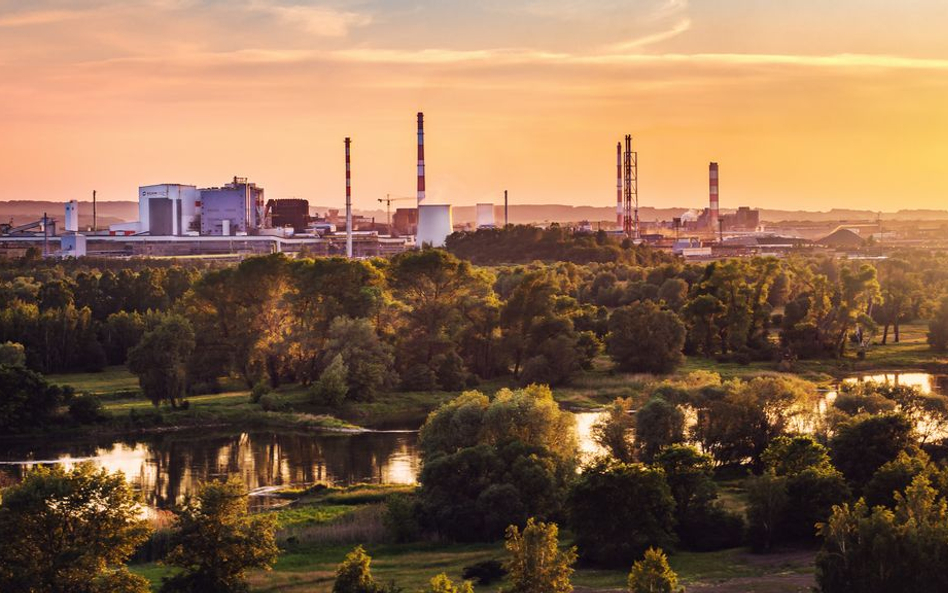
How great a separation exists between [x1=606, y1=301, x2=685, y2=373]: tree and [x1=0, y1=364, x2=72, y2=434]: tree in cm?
2575

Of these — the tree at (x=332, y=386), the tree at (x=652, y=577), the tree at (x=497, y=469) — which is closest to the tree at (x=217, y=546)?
the tree at (x=497, y=469)

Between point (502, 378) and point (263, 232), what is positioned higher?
point (263, 232)

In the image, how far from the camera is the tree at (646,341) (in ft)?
195

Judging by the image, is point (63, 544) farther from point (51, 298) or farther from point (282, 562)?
point (51, 298)

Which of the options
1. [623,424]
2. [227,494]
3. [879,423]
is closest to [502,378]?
[623,424]

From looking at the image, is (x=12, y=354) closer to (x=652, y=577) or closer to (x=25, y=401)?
(x=25, y=401)

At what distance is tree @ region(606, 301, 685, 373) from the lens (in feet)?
195

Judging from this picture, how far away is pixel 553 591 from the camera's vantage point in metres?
21.2

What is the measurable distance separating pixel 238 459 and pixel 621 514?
19.0m

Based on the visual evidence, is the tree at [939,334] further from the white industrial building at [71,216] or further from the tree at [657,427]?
the white industrial building at [71,216]

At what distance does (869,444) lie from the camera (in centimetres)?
3117

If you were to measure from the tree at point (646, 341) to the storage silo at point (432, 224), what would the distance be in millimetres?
73563

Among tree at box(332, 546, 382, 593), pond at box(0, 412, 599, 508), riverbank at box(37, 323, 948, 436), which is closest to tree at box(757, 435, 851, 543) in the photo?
pond at box(0, 412, 599, 508)

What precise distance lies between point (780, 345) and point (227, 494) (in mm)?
46385
